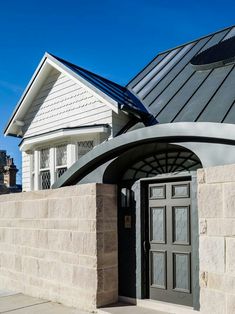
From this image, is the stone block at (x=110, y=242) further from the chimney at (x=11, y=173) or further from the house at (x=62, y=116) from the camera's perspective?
the chimney at (x=11, y=173)

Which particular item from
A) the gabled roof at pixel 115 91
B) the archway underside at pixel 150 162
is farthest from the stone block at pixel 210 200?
the gabled roof at pixel 115 91

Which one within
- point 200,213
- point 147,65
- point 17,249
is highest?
point 147,65

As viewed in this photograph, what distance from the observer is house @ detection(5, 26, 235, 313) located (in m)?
5.32

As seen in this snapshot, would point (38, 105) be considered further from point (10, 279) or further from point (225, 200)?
point (225, 200)

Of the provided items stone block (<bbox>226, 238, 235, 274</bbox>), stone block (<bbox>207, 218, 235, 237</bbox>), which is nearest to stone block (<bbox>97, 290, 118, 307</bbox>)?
stone block (<bbox>207, 218, 235, 237</bbox>)

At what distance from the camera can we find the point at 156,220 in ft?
22.1

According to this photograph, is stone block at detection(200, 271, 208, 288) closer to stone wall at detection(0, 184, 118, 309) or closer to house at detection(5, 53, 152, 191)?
stone wall at detection(0, 184, 118, 309)

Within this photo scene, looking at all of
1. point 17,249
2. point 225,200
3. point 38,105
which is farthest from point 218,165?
point 38,105

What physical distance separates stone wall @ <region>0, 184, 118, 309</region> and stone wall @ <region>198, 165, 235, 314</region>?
209cm

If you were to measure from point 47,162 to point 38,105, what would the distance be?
5.38 ft

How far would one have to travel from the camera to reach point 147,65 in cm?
1173

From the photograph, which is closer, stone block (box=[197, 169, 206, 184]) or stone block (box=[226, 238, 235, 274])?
stone block (box=[226, 238, 235, 274])

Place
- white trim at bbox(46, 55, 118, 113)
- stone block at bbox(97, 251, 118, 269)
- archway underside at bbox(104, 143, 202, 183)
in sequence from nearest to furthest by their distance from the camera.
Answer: archway underside at bbox(104, 143, 202, 183) < stone block at bbox(97, 251, 118, 269) < white trim at bbox(46, 55, 118, 113)

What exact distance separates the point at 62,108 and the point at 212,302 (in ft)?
20.9
